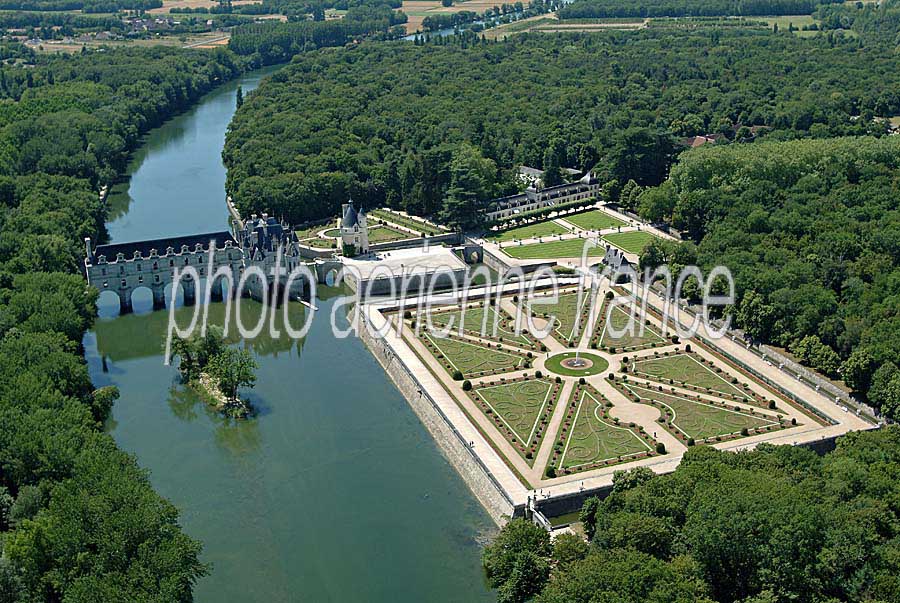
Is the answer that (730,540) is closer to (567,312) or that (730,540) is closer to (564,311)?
(567,312)

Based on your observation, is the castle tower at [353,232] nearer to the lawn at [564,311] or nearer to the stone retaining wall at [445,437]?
the stone retaining wall at [445,437]

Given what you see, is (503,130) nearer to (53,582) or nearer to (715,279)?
(715,279)

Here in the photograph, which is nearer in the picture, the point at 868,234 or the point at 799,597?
the point at 799,597

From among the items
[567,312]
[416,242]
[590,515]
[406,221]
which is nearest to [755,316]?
[567,312]

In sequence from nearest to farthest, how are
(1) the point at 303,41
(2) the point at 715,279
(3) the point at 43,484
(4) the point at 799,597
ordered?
(4) the point at 799,597 < (3) the point at 43,484 < (2) the point at 715,279 < (1) the point at 303,41

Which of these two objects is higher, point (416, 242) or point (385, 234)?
point (385, 234)

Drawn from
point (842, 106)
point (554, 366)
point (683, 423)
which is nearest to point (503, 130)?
point (842, 106)
